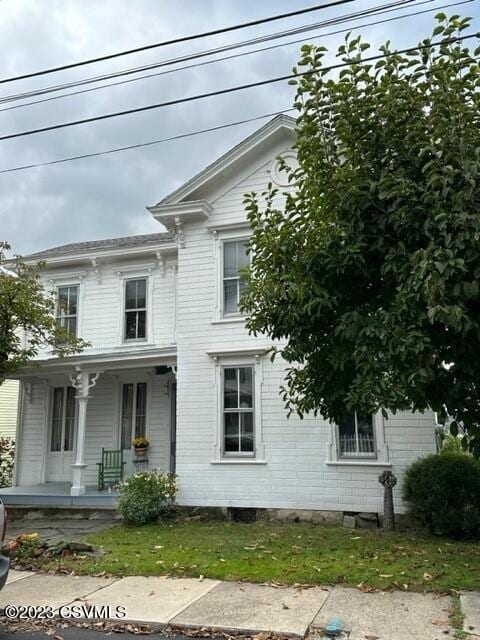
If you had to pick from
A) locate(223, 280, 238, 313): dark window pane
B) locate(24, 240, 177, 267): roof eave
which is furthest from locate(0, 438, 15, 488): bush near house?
locate(223, 280, 238, 313): dark window pane

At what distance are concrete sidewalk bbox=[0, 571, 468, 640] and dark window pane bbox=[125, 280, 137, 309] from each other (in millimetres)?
8001

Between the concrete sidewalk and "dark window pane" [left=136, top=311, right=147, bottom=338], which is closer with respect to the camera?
the concrete sidewalk

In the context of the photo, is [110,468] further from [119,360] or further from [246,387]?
[246,387]

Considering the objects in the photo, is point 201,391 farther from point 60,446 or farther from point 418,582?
point 418,582

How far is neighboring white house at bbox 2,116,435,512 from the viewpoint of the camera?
10391 millimetres

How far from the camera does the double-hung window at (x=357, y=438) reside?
10.2m

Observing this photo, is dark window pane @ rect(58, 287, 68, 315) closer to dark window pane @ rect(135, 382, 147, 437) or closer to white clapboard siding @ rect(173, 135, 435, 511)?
dark window pane @ rect(135, 382, 147, 437)

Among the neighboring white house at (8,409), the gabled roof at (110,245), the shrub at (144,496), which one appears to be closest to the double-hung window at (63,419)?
the gabled roof at (110,245)

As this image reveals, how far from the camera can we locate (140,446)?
12.8 meters

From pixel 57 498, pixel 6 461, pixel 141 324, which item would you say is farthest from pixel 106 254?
pixel 6 461

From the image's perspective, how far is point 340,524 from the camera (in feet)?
32.8

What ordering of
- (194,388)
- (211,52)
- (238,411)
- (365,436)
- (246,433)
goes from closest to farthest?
(211,52), (365,436), (246,433), (238,411), (194,388)

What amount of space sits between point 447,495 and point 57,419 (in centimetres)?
1016

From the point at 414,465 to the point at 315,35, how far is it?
23.9 feet
